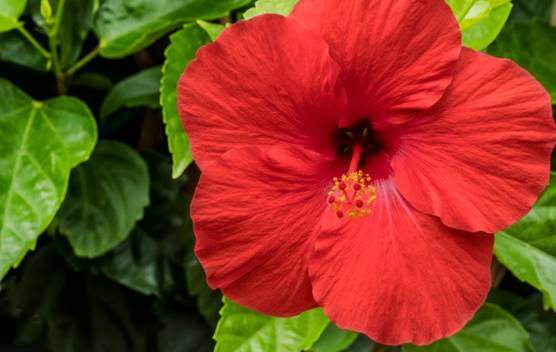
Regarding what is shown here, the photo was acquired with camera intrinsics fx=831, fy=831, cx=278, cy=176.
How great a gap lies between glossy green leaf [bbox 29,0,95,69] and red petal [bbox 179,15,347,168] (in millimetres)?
452

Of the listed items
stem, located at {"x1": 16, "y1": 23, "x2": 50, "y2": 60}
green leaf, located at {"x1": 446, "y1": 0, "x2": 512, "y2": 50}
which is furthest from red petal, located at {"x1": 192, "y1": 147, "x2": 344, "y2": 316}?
stem, located at {"x1": 16, "y1": 23, "x2": 50, "y2": 60}

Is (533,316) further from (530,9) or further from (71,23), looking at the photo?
(71,23)

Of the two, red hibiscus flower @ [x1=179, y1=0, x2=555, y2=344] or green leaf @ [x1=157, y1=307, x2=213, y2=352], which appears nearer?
red hibiscus flower @ [x1=179, y1=0, x2=555, y2=344]

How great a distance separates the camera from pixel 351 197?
0.79 metres

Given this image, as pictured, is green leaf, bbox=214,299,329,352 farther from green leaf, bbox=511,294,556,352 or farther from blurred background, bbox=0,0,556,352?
green leaf, bbox=511,294,556,352

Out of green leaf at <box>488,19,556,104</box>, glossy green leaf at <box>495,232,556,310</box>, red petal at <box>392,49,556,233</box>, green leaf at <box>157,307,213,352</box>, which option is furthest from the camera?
green leaf at <box>157,307,213,352</box>

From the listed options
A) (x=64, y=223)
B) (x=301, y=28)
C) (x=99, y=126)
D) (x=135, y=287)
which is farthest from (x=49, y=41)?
(x=301, y=28)

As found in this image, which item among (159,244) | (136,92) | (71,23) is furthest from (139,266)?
(71,23)

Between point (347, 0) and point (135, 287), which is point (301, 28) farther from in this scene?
point (135, 287)

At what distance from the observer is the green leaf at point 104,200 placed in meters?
1.17

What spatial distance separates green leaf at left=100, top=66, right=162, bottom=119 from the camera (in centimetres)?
117

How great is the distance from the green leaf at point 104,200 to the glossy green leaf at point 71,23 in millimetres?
153

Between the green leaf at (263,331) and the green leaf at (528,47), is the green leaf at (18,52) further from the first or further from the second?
the green leaf at (528,47)

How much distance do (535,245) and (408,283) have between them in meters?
0.31
